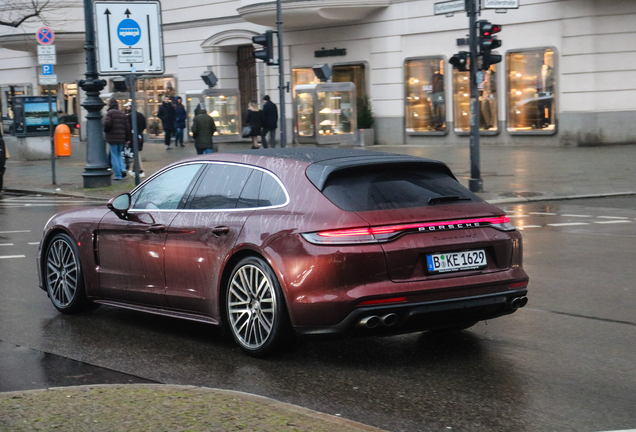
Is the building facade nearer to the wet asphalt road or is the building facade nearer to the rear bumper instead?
the wet asphalt road

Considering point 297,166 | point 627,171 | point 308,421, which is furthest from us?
point 627,171

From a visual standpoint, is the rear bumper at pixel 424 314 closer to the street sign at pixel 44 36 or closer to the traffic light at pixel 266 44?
the traffic light at pixel 266 44

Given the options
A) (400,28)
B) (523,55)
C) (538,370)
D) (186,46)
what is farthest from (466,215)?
(186,46)

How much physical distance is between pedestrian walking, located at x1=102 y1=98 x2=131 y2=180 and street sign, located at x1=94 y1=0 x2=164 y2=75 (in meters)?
5.63

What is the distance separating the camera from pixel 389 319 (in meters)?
5.64

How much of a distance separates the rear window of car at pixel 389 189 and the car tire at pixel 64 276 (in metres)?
2.75

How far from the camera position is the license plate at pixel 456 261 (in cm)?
578

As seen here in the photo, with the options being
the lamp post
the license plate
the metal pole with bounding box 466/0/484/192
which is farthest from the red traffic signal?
the license plate

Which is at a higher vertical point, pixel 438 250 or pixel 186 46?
pixel 186 46

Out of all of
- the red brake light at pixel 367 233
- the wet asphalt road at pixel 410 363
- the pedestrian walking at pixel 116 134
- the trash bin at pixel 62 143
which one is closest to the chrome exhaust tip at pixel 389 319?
the wet asphalt road at pixel 410 363

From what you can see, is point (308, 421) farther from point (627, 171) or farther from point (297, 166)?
point (627, 171)

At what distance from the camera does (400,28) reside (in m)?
31.5

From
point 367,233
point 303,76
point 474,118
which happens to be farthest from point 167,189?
point 303,76

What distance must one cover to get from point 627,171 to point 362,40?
14.0 meters
